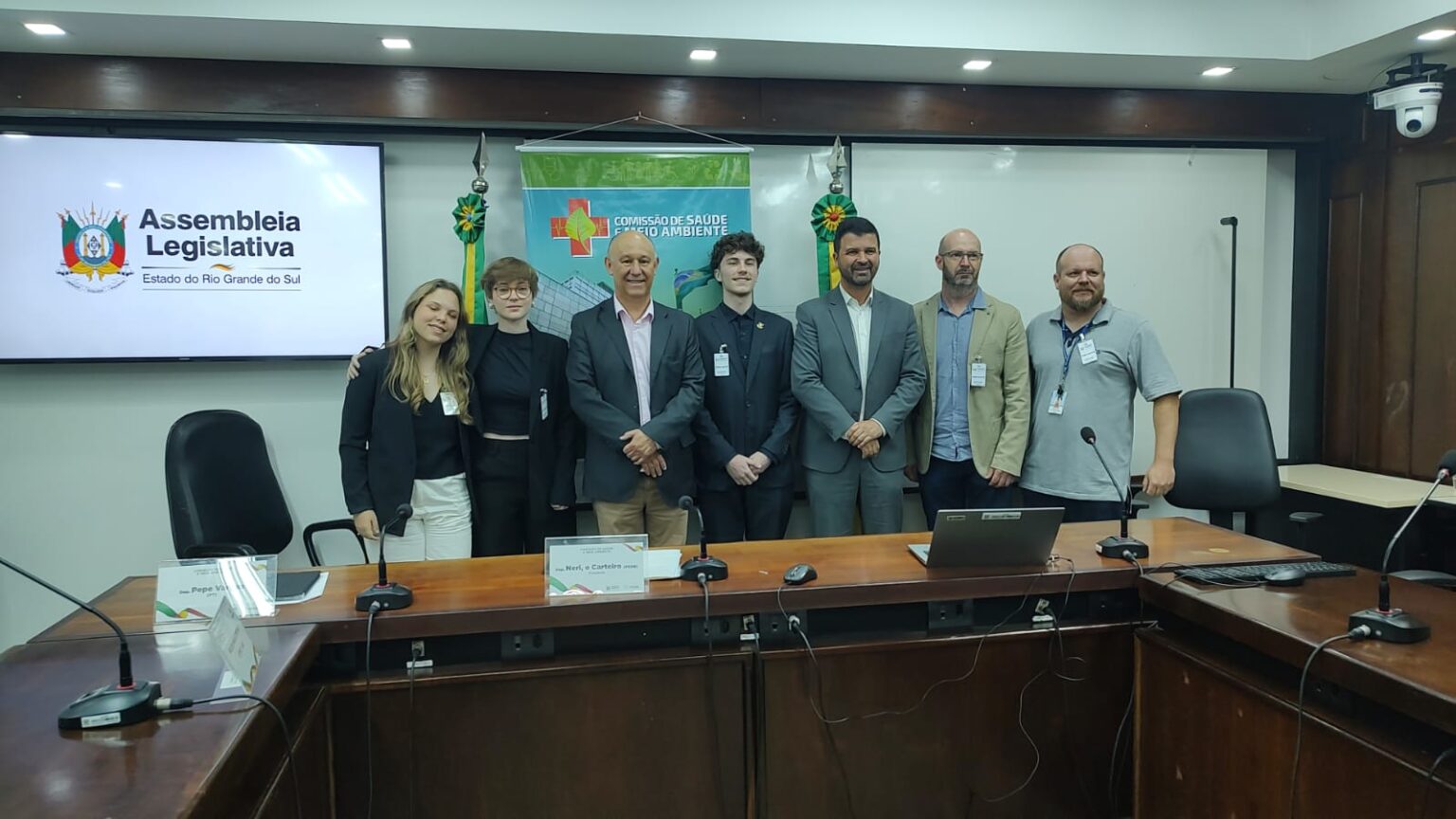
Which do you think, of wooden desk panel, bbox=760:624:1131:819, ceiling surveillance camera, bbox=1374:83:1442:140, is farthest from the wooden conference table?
ceiling surveillance camera, bbox=1374:83:1442:140

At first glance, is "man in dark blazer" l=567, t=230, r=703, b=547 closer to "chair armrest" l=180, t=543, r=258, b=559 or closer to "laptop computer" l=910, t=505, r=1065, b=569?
"chair armrest" l=180, t=543, r=258, b=559

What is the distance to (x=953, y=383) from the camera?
338 centimetres

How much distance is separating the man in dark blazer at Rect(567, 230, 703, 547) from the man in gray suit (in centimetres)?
46

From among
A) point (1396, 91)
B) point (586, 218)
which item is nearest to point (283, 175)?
point (586, 218)

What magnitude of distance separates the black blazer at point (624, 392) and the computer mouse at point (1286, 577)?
1.83 metres

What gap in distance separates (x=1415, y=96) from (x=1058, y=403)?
80.9 inches

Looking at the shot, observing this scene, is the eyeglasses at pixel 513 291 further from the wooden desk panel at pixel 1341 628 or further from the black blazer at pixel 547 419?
the wooden desk panel at pixel 1341 628

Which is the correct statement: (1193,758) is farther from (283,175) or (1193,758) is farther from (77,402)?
(77,402)

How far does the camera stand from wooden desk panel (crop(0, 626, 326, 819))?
3.57 feet

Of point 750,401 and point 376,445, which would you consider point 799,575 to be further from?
point 376,445

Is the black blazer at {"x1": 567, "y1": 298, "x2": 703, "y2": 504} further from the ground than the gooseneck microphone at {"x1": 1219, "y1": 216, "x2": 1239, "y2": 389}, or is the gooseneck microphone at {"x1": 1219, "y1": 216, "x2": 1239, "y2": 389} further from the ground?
the gooseneck microphone at {"x1": 1219, "y1": 216, "x2": 1239, "y2": 389}

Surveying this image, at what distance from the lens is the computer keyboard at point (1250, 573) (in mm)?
1954

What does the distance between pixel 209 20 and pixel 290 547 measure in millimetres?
2039

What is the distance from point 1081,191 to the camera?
402cm
